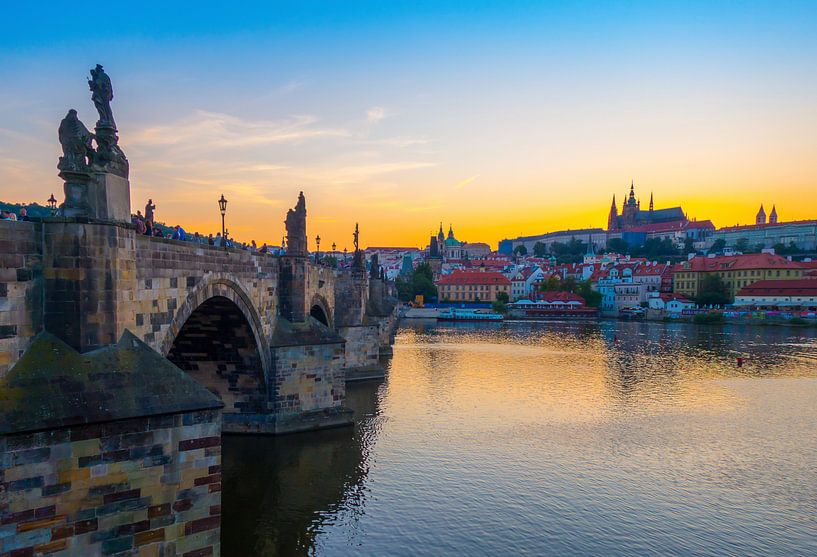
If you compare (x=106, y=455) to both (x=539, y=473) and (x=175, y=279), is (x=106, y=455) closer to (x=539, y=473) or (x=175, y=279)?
(x=175, y=279)

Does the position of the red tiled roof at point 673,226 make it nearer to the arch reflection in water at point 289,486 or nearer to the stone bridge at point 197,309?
the stone bridge at point 197,309

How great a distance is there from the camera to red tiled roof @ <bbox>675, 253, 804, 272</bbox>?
3533 inches

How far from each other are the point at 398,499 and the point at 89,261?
988 cm

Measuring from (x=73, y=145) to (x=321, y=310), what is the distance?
21146mm

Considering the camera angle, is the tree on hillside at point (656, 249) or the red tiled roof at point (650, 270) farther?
the tree on hillside at point (656, 249)

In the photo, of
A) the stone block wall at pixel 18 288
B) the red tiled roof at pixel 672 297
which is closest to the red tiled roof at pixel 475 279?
the red tiled roof at pixel 672 297

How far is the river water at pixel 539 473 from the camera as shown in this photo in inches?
515

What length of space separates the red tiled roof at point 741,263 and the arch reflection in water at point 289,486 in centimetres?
8892

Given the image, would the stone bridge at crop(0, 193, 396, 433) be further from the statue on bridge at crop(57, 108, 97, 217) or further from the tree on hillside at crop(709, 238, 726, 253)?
the tree on hillside at crop(709, 238, 726, 253)

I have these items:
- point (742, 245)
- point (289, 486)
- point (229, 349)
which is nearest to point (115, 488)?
point (289, 486)

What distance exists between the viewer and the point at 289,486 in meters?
15.8

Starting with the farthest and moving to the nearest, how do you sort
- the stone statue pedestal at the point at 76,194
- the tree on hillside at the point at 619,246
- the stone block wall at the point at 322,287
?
the tree on hillside at the point at 619,246 < the stone block wall at the point at 322,287 < the stone statue pedestal at the point at 76,194

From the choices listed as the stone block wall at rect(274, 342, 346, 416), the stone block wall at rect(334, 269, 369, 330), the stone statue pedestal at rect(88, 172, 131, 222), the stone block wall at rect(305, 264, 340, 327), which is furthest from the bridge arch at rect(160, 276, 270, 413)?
the stone block wall at rect(334, 269, 369, 330)

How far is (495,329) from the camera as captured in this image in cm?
7256
